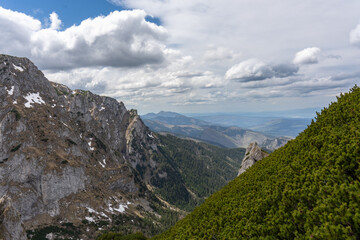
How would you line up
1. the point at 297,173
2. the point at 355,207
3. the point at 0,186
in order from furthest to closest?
the point at 0,186 < the point at 297,173 < the point at 355,207

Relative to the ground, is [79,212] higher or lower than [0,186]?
lower

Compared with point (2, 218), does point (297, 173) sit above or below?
above

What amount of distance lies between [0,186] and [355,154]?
214342mm

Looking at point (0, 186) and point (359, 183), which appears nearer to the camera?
point (359, 183)

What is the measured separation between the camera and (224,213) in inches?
1236

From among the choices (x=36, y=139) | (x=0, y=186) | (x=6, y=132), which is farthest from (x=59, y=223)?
(x=6, y=132)

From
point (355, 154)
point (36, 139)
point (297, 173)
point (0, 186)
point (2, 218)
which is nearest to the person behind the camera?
point (355, 154)

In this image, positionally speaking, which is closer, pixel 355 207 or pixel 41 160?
pixel 355 207

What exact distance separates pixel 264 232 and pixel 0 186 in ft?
678

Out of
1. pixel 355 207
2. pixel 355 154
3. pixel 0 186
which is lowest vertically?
pixel 0 186

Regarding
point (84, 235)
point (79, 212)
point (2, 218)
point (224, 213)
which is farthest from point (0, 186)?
point (224, 213)

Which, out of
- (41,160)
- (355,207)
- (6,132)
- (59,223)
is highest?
(6,132)

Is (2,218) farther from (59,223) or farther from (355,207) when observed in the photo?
(355,207)

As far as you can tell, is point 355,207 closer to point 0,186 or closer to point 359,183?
point 359,183
